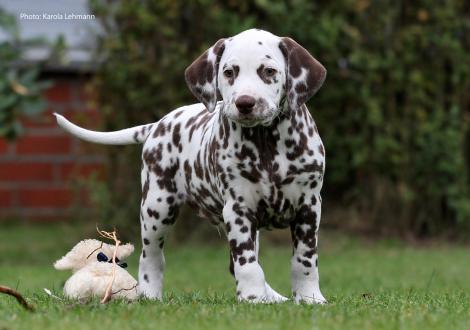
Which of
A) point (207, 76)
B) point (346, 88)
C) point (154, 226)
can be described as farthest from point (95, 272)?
point (346, 88)

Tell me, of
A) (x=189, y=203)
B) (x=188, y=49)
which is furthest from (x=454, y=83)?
→ (x=189, y=203)

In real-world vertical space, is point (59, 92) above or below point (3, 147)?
above

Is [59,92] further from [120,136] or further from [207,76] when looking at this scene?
[207,76]

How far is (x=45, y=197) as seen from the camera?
13.4 metres

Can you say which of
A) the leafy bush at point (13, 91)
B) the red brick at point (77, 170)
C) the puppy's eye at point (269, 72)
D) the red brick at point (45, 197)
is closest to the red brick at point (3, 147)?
the red brick at point (45, 197)

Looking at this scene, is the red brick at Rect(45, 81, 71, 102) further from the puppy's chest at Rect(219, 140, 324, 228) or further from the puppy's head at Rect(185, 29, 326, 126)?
the puppy's chest at Rect(219, 140, 324, 228)

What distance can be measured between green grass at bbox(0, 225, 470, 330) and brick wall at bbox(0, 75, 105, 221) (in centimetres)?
35

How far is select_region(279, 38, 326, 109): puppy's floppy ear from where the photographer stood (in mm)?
4980

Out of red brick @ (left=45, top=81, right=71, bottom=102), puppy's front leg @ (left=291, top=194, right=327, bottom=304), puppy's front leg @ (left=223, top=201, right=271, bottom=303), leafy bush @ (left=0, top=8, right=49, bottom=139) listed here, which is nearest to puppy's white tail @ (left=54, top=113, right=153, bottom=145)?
puppy's front leg @ (left=223, top=201, right=271, bottom=303)

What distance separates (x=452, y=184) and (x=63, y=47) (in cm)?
456

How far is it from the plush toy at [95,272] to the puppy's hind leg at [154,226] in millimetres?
468

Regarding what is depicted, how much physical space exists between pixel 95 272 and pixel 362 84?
6.27 metres

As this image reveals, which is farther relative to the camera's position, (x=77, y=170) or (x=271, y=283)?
(x=77, y=170)

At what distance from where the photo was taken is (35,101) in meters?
9.78
